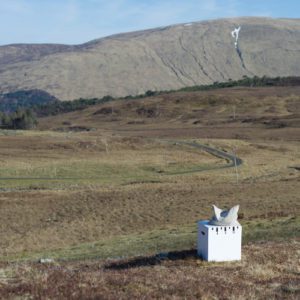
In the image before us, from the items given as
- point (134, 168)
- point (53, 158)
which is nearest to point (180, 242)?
point (134, 168)

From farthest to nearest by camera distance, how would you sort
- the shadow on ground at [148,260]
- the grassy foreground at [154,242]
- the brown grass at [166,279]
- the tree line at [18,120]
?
the tree line at [18,120], the grassy foreground at [154,242], the shadow on ground at [148,260], the brown grass at [166,279]

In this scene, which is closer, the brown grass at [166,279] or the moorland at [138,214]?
the brown grass at [166,279]

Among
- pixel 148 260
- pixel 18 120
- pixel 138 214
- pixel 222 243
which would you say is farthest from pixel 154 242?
pixel 18 120

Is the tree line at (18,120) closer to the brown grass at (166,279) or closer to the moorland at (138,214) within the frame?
the moorland at (138,214)

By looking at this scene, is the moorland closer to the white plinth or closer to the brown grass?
the brown grass

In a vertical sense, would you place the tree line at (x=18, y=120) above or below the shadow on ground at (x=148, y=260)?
below

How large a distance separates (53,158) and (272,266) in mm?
69064

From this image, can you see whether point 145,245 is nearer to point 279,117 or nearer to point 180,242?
point 180,242

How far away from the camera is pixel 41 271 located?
17.2 metres

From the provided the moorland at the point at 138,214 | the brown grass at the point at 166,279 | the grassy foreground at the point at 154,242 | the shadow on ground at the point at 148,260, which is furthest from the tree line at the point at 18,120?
the brown grass at the point at 166,279

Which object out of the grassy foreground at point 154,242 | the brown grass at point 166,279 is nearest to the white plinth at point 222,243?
the brown grass at point 166,279

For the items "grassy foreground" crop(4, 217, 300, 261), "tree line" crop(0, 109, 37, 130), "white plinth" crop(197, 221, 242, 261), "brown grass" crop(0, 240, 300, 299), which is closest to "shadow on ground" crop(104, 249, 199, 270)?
"brown grass" crop(0, 240, 300, 299)

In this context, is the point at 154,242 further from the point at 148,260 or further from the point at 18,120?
the point at 18,120

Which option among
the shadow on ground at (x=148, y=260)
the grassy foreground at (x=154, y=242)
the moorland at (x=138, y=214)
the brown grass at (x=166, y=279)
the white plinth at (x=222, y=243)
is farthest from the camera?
the grassy foreground at (x=154, y=242)
